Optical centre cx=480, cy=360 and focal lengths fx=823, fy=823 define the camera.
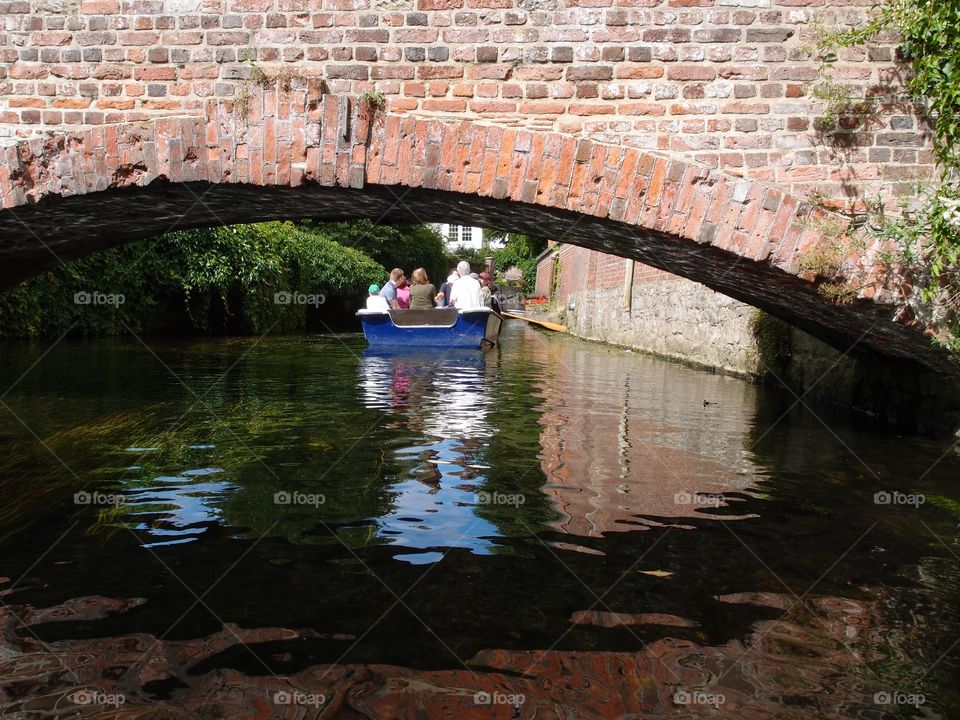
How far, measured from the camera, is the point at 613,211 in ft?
17.1

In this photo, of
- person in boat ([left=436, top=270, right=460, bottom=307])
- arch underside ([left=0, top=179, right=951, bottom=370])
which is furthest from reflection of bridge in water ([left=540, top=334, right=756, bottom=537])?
person in boat ([left=436, top=270, right=460, bottom=307])

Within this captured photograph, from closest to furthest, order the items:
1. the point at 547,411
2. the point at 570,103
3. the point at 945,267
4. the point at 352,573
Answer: the point at 352,573, the point at 945,267, the point at 570,103, the point at 547,411

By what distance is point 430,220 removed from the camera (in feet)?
23.3

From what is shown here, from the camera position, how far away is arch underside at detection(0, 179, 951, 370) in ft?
18.0

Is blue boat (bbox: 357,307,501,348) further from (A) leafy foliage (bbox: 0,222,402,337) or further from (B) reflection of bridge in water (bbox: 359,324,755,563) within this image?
(B) reflection of bridge in water (bbox: 359,324,755,563)

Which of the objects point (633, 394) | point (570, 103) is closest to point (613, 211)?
point (570, 103)

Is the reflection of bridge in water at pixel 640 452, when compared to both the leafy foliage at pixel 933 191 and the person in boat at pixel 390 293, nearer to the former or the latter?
the leafy foliage at pixel 933 191

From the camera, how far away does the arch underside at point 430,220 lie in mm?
5488

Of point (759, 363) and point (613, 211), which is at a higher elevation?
point (613, 211)

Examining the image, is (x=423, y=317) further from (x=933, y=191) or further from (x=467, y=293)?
(x=933, y=191)

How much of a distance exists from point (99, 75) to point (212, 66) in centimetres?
80

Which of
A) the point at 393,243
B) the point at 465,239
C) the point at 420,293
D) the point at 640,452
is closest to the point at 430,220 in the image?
the point at 640,452

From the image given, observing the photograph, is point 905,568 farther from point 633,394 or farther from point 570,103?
point 633,394

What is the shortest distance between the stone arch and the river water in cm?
149
